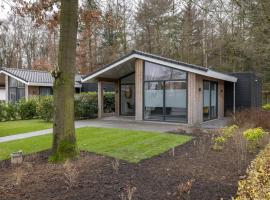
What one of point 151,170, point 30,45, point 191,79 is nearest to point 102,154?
point 151,170

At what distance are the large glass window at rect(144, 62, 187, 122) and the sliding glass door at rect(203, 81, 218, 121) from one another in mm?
1664

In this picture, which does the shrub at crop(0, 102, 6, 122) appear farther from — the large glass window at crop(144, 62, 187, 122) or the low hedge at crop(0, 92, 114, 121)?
the large glass window at crop(144, 62, 187, 122)

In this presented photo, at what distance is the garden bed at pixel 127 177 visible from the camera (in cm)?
433

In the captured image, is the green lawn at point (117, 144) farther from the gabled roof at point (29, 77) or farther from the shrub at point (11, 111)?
the gabled roof at point (29, 77)

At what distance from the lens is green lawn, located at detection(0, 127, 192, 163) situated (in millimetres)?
7084

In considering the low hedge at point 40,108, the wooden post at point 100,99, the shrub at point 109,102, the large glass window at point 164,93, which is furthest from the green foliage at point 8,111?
the large glass window at point 164,93

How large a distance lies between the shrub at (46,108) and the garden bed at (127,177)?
25.4 ft

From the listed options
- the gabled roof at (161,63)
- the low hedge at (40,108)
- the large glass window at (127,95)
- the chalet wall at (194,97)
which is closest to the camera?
the gabled roof at (161,63)

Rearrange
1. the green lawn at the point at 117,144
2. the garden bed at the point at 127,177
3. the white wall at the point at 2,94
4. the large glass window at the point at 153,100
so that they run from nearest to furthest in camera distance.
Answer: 1. the garden bed at the point at 127,177
2. the green lawn at the point at 117,144
3. the large glass window at the point at 153,100
4. the white wall at the point at 2,94

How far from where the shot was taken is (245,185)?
134 inches

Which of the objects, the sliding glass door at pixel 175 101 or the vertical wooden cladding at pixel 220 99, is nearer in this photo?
the sliding glass door at pixel 175 101


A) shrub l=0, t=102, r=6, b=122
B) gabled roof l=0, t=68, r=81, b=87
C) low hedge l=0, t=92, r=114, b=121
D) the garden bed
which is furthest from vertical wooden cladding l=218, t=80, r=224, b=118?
gabled roof l=0, t=68, r=81, b=87

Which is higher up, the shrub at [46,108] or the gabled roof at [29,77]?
the gabled roof at [29,77]

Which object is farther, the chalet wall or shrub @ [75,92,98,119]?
shrub @ [75,92,98,119]
